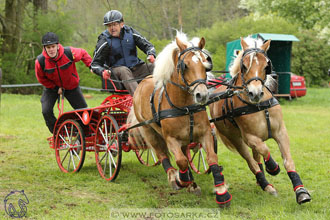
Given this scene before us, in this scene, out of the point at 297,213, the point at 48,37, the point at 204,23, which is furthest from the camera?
the point at 204,23

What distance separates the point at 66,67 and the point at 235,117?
310 centimetres

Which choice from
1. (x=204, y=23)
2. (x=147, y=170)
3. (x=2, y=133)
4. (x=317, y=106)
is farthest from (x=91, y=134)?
(x=204, y=23)

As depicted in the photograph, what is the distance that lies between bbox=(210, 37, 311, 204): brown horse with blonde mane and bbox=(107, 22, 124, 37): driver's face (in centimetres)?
203

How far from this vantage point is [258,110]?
5098 mm

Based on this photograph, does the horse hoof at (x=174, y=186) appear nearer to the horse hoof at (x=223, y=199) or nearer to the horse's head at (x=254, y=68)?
the horse hoof at (x=223, y=199)

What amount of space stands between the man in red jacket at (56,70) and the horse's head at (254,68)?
2.94 meters

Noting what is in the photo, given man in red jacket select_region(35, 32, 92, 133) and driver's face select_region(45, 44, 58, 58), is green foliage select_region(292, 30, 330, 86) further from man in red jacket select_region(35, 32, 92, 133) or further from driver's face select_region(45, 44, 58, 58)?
driver's face select_region(45, 44, 58, 58)

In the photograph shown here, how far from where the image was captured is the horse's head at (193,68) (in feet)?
14.9

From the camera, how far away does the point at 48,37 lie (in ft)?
22.1

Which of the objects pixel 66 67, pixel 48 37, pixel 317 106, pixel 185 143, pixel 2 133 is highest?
pixel 48 37

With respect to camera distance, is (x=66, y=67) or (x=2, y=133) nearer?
(x=66, y=67)

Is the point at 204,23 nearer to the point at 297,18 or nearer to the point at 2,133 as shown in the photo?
the point at 297,18

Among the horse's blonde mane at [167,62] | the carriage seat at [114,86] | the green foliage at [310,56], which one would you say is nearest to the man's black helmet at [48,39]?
the carriage seat at [114,86]

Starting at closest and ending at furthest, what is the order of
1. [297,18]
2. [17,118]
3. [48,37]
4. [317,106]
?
[48,37], [17,118], [317,106], [297,18]
